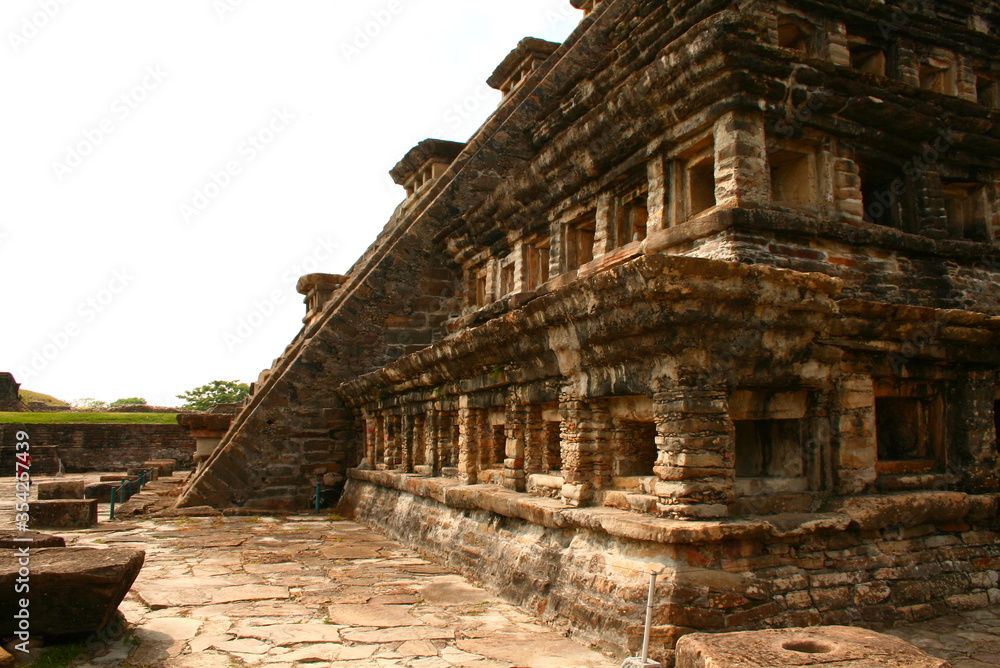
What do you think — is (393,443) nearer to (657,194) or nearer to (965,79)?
(657,194)

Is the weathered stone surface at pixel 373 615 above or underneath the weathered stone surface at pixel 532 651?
underneath

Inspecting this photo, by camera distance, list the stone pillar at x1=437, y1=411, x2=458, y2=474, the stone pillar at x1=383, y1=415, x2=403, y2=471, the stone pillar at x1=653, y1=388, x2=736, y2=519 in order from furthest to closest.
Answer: the stone pillar at x1=383, y1=415, x2=403, y2=471, the stone pillar at x1=437, y1=411, x2=458, y2=474, the stone pillar at x1=653, y1=388, x2=736, y2=519

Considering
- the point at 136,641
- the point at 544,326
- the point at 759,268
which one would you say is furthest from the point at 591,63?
the point at 136,641

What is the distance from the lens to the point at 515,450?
6980 mm

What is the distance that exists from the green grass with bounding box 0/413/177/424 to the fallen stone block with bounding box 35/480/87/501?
14472mm

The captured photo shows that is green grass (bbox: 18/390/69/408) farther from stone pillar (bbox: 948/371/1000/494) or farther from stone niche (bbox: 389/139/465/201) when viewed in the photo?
stone pillar (bbox: 948/371/1000/494)

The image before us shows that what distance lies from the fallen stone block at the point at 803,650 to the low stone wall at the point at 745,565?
82 cm

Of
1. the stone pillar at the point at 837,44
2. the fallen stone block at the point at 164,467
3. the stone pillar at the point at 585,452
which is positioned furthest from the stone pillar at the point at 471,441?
the fallen stone block at the point at 164,467

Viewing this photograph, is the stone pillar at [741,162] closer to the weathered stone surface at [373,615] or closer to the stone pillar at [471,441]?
the stone pillar at [471,441]

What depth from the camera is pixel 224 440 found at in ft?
43.5

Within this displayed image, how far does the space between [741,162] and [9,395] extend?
31863 mm

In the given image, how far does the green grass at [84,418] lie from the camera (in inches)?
1013

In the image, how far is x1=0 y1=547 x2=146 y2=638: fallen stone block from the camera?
14.9 feet

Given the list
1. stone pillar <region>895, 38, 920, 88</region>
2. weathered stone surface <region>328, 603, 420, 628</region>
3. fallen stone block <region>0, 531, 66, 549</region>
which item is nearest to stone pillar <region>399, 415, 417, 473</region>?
weathered stone surface <region>328, 603, 420, 628</region>
